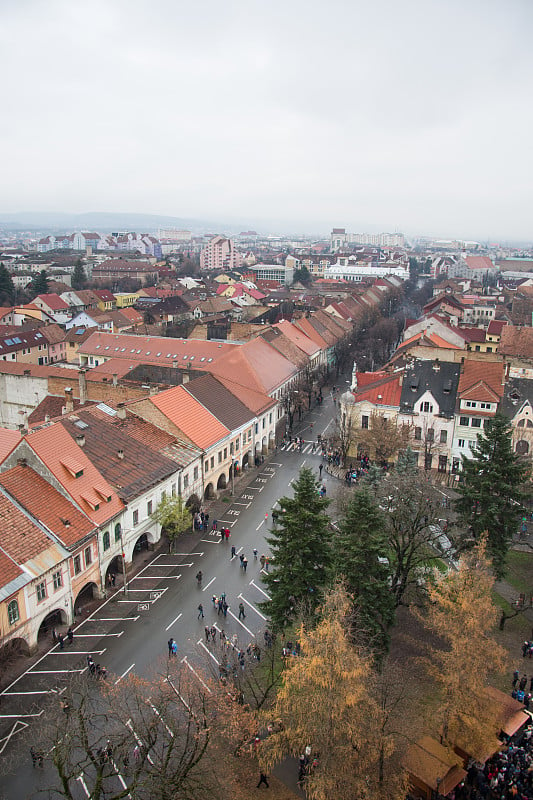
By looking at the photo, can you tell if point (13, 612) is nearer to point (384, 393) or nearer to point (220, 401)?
point (220, 401)

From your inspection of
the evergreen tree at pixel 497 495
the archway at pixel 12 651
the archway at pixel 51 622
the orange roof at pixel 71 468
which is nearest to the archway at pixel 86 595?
the archway at pixel 51 622

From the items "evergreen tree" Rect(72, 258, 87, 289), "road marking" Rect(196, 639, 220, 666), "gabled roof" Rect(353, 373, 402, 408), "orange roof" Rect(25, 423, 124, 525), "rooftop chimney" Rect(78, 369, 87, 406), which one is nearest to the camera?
"road marking" Rect(196, 639, 220, 666)

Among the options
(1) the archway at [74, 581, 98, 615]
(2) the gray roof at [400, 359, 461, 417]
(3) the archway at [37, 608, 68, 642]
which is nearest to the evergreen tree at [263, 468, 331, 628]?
(1) the archway at [74, 581, 98, 615]

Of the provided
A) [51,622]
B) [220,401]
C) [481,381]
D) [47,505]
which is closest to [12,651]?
[51,622]

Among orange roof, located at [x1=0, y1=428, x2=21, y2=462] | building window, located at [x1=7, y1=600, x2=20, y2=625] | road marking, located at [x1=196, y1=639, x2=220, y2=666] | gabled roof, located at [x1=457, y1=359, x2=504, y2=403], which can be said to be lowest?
road marking, located at [x1=196, y1=639, x2=220, y2=666]

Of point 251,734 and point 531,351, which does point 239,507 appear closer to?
point 251,734

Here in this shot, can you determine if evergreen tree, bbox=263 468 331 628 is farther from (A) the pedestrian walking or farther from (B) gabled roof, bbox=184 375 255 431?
(B) gabled roof, bbox=184 375 255 431
